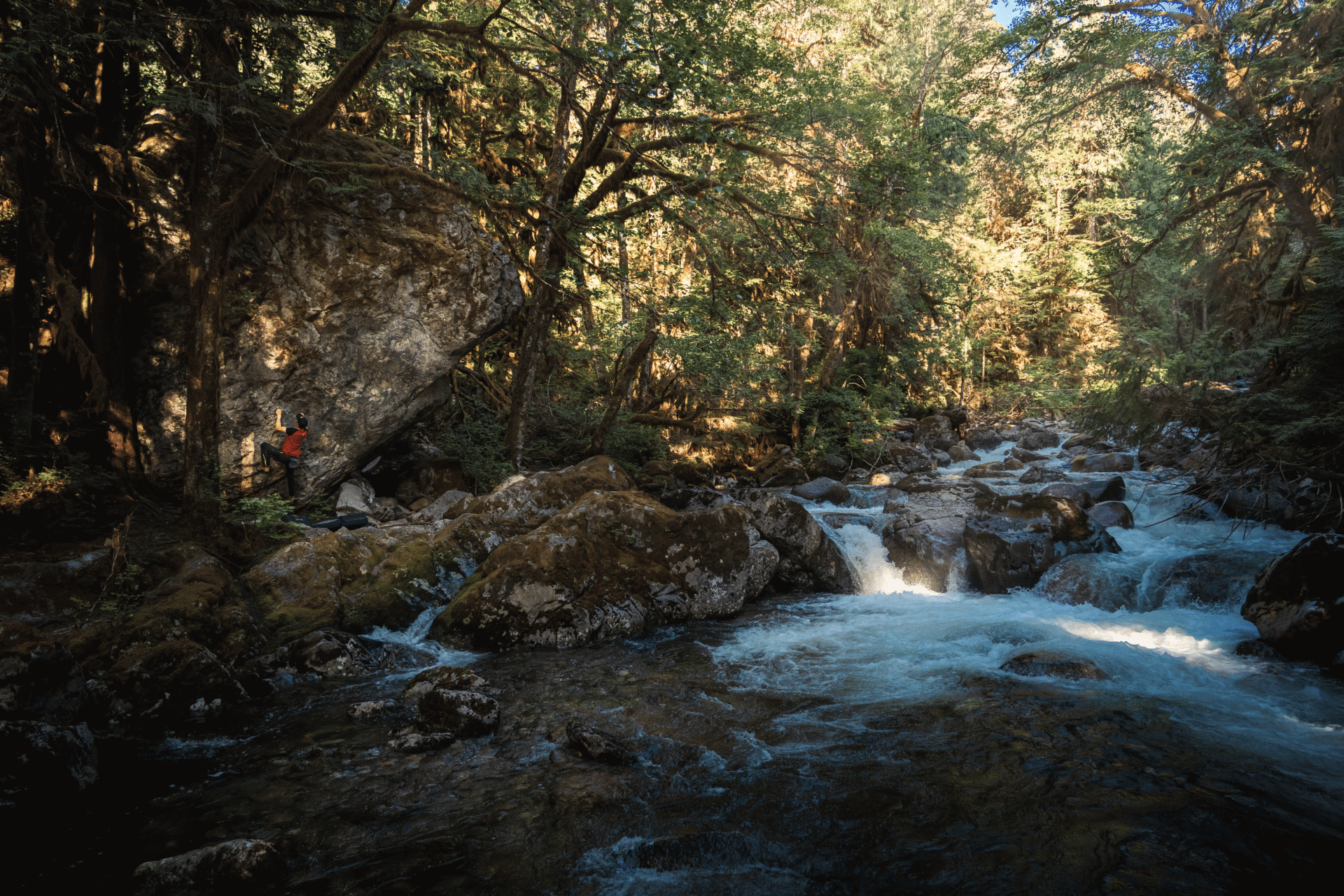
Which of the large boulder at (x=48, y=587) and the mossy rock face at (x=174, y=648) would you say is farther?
the large boulder at (x=48, y=587)

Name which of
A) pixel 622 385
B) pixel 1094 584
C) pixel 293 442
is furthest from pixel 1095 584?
pixel 293 442

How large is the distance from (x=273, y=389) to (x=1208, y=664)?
12.0m

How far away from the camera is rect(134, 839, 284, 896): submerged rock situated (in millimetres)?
3074

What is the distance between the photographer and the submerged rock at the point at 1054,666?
20.0ft

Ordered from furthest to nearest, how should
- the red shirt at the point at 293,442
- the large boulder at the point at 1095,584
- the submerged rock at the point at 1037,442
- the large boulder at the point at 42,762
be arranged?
the submerged rock at the point at 1037,442
the red shirt at the point at 293,442
the large boulder at the point at 1095,584
the large boulder at the point at 42,762

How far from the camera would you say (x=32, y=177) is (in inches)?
309

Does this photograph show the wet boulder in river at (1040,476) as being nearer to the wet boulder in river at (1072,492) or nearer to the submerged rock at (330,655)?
the wet boulder in river at (1072,492)

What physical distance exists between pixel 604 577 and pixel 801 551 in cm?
337

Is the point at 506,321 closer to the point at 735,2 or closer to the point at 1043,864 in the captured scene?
the point at 735,2

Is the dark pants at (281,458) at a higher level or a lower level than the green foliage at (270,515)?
higher

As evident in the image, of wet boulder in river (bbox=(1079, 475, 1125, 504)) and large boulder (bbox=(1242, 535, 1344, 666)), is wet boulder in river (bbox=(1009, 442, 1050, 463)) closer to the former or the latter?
wet boulder in river (bbox=(1079, 475, 1125, 504))

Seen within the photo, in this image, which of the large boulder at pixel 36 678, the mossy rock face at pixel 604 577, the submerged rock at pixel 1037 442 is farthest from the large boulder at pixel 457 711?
the submerged rock at pixel 1037 442

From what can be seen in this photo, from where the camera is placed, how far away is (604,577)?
776 cm

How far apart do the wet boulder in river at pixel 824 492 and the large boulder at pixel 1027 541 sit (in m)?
3.74
